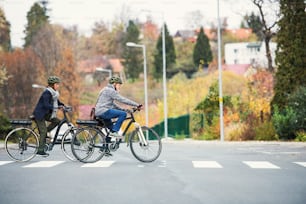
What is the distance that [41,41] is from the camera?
69688 millimetres

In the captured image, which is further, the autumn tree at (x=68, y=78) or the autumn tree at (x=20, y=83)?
the autumn tree at (x=68, y=78)

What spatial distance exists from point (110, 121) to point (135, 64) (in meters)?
69.3

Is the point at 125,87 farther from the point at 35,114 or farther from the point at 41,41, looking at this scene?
the point at 35,114

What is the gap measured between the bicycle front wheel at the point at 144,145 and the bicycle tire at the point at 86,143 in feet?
2.24

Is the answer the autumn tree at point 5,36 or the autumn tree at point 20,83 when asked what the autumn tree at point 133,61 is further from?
the autumn tree at point 20,83

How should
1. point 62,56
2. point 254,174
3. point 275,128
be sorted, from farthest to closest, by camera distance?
point 62,56, point 275,128, point 254,174

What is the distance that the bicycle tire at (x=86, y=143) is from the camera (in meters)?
13.5

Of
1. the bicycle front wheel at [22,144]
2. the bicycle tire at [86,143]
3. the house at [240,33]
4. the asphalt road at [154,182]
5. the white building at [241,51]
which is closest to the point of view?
the asphalt road at [154,182]

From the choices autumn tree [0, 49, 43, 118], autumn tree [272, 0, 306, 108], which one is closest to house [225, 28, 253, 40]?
autumn tree [0, 49, 43, 118]

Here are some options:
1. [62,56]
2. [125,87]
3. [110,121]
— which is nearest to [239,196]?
[110,121]

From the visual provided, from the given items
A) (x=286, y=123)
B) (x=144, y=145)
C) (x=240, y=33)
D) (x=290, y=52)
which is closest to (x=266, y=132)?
(x=286, y=123)

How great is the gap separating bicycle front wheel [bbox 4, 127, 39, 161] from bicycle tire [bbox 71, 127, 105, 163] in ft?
3.40

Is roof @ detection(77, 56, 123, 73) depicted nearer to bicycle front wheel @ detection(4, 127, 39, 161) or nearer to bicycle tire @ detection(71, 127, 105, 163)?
bicycle front wheel @ detection(4, 127, 39, 161)

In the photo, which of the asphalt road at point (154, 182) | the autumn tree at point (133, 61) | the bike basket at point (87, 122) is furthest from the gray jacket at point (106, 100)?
the autumn tree at point (133, 61)
